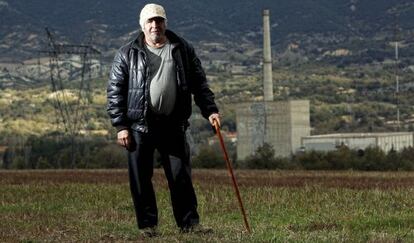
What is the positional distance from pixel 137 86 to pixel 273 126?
96537 mm

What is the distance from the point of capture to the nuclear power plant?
107 meters

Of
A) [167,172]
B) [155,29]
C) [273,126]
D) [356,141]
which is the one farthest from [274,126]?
[155,29]

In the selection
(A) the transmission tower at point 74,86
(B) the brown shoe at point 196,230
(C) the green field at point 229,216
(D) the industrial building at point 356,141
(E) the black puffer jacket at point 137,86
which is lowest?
(D) the industrial building at point 356,141

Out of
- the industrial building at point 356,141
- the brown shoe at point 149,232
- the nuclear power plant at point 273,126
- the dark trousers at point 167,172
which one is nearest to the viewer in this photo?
the brown shoe at point 149,232

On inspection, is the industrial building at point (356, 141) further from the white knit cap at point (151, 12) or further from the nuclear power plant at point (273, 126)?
the white knit cap at point (151, 12)

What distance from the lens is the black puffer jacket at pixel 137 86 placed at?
10.4 metres

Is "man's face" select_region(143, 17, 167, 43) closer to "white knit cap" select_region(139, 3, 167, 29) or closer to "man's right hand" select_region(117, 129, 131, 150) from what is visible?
"white knit cap" select_region(139, 3, 167, 29)

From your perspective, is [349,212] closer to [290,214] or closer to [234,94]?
[290,214]

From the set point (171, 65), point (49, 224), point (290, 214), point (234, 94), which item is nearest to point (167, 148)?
point (171, 65)

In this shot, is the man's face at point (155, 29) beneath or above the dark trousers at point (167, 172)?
above

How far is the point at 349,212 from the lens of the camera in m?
12.8

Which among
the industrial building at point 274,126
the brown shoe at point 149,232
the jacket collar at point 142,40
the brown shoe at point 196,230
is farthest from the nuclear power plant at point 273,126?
the brown shoe at point 149,232

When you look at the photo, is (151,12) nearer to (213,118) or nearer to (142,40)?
(142,40)

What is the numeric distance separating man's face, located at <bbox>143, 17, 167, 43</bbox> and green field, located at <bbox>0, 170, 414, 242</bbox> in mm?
1857
